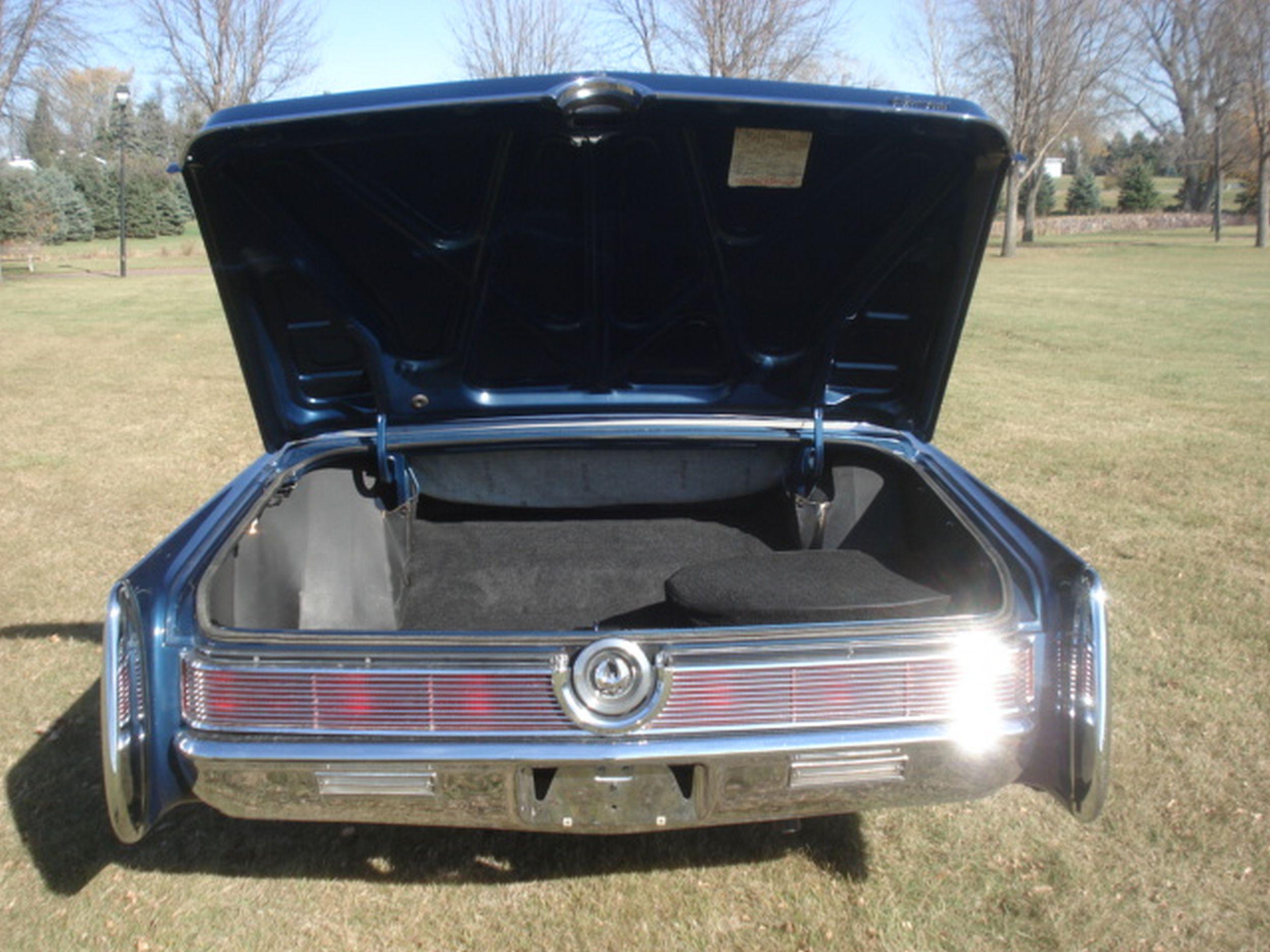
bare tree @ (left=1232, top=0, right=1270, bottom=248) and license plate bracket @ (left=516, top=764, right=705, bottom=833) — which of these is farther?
bare tree @ (left=1232, top=0, right=1270, bottom=248)

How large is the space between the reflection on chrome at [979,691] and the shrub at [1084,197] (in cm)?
5614

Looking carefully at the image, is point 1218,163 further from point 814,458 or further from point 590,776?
point 590,776

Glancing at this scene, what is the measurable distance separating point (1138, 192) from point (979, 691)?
56757 mm

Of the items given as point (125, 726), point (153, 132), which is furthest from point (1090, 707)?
point (153, 132)

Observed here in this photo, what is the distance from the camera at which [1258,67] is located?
35.5 meters

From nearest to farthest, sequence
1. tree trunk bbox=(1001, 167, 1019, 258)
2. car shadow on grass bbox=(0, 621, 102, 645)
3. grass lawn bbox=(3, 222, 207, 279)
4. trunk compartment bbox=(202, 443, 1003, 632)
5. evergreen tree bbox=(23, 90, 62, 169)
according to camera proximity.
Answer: trunk compartment bbox=(202, 443, 1003, 632)
car shadow on grass bbox=(0, 621, 102, 645)
evergreen tree bbox=(23, 90, 62, 169)
grass lawn bbox=(3, 222, 207, 279)
tree trunk bbox=(1001, 167, 1019, 258)

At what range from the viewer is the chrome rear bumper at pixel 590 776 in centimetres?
214

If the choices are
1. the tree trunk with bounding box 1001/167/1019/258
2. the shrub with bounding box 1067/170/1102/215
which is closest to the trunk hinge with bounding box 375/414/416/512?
the tree trunk with bounding box 1001/167/1019/258

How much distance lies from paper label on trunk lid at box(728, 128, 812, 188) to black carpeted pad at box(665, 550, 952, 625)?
3.38ft

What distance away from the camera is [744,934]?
2.60 meters

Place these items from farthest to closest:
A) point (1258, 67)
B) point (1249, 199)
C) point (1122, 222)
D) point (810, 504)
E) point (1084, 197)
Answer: point (1084, 197) < point (1249, 199) < point (1122, 222) < point (1258, 67) < point (810, 504)

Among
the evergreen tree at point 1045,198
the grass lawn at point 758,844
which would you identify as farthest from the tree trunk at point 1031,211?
the grass lawn at point 758,844

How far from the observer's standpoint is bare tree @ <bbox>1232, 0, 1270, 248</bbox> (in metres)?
34.9

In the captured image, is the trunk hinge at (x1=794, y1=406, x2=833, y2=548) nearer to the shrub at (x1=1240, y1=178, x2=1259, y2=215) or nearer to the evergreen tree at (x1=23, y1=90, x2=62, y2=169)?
the evergreen tree at (x1=23, y1=90, x2=62, y2=169)
